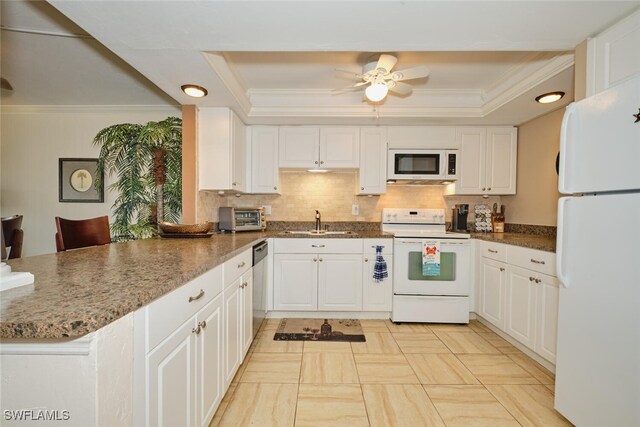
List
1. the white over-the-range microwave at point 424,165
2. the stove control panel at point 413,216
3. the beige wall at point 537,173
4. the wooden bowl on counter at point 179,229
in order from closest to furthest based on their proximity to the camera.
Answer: the wooden bowl on counter at point 179,229
the beige wall at point 537,173
the white over-the-range microwave at point 424,165
the stove control panel at point 413,216

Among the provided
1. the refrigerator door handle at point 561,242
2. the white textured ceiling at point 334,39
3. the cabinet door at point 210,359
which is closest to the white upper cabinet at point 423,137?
the white textured ceiling at point 334,39

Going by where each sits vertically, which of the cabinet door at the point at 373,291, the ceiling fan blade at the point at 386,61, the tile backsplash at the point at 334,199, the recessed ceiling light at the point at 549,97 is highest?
the ceiling fan blade at the point at 386,61

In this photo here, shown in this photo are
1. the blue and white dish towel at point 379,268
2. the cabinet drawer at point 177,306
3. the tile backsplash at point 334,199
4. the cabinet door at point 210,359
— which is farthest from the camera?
the tile backsplash at point 334,199

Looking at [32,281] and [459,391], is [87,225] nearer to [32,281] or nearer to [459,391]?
[32,281]

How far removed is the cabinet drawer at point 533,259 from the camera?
1.99 meters

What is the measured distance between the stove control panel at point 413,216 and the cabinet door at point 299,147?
106 centimetres

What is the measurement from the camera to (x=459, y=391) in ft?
6.10

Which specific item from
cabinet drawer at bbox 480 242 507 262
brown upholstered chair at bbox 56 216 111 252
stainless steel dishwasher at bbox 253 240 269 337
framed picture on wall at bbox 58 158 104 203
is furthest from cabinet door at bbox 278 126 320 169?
framed picture on wall at bbox 58 158 104 203

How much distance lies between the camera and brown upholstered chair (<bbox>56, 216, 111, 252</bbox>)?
76.6 inches

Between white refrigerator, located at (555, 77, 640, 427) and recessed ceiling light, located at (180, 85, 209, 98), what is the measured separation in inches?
97.3

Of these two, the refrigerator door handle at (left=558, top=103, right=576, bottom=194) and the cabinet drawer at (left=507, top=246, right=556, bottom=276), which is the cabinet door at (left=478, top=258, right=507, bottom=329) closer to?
the cabinet drawer at (left=507, top=246, right=556, bottom=276)

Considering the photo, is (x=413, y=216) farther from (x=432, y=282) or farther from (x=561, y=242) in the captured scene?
(x=561, y=242)

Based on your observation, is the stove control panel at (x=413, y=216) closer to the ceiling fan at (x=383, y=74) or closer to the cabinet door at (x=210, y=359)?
the ceiling fan at (x=383, y=74)

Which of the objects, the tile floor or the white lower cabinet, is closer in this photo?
the tile floor
